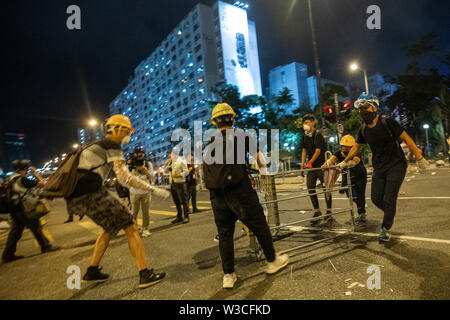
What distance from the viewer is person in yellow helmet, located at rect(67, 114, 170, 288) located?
275cm

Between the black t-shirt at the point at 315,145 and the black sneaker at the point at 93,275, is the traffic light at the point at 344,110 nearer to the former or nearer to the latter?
the black t-shirt at the point at 315,145

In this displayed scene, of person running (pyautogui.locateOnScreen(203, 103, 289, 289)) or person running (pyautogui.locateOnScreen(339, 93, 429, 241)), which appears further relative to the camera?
person running (pyautogui.locateOnScreen(339, 93, 429, 241))

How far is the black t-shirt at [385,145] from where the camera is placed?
3.48m

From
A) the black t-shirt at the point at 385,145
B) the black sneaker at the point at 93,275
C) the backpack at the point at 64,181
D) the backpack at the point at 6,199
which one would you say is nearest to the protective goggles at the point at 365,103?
the black t-shirt at the point at 385,145

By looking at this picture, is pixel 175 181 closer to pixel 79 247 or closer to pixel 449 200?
pixel 79 247

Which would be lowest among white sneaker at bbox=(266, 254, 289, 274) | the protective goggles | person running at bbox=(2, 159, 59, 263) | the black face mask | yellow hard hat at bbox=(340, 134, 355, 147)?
white sneaker at bbox=(266, 254, 289, 274)

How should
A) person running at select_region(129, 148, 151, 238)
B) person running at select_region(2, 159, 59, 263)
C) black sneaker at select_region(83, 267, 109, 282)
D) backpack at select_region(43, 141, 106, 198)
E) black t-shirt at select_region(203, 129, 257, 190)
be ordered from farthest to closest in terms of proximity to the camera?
person running at select_region(129, 148, 151, 238)
person running at select_region(2, 159, 59, 263)
black sneaker at select_region(83, 267, 109, 282)
backpack at select_region(43, 141, 106, 198)
black t-shirt at select_region(203, 129, 257, 190)

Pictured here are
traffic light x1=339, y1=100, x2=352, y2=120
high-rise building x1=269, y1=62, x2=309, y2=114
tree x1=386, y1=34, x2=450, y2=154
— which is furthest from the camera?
high-rise building x1=269, y1=62, x2=309, y2=114

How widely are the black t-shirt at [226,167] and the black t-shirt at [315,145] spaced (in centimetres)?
279

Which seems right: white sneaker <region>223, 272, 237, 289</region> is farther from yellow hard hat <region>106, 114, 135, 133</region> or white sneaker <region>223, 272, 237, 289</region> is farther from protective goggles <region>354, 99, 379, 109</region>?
protective goggles <region>354, 99, 379, 109</region>

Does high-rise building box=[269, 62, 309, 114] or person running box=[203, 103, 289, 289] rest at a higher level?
high-rise building box=[269, 62, 309, 114]

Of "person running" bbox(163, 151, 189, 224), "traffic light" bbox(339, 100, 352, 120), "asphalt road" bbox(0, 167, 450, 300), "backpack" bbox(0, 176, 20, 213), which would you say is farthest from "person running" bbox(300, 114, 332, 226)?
"backpack" bbox(0, 176, 20, 213)

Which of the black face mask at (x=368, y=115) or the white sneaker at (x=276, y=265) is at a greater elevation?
the black face mask at (x=368, y=115)

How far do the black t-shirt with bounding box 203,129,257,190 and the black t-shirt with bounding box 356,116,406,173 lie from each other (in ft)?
6.84
